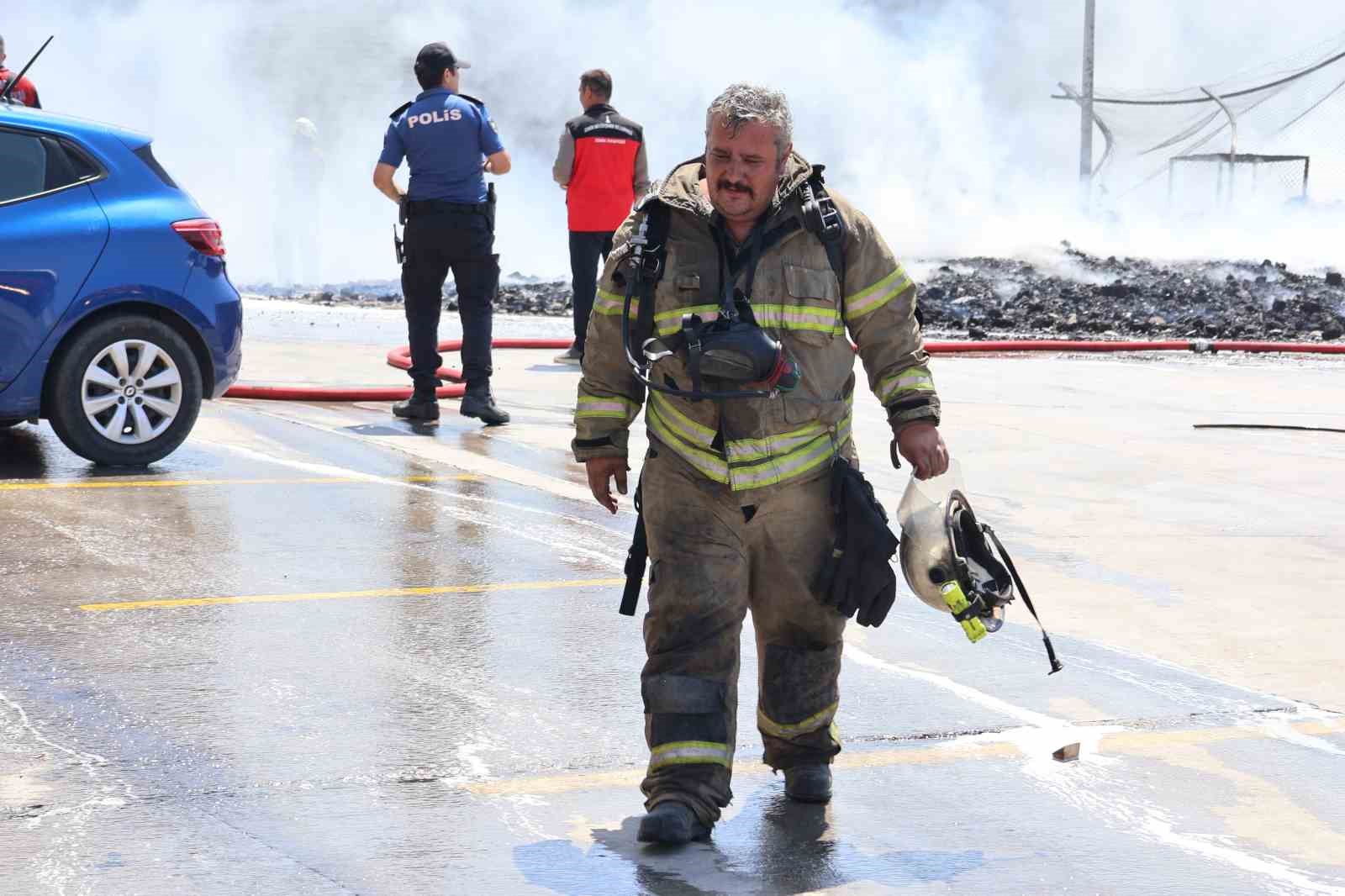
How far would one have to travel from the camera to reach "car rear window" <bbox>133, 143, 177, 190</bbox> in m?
8.67

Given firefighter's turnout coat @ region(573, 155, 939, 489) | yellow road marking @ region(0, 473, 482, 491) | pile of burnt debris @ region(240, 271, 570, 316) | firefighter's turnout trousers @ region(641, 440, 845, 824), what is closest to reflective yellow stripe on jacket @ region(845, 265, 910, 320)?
firefighter's turnout coat @ region(573, 155, 939, 489)

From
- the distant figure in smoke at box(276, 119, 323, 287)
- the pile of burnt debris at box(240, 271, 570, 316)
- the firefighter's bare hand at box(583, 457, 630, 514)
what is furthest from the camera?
the distant figure in smoke at box(276, 119, 323, 287)

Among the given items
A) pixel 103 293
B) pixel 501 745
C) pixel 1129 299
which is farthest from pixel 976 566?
pixel 1129 299

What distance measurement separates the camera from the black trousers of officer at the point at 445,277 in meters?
10.1

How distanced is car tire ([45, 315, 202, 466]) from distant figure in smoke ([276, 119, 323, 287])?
21.3m

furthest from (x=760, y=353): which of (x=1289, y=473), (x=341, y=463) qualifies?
(x=1289, y=473)

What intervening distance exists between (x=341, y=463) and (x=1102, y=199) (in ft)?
94.7

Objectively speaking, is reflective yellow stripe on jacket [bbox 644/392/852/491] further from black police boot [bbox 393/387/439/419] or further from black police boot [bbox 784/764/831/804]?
black police boot [bbox 393/387/439/419]

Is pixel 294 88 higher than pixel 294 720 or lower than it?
higher

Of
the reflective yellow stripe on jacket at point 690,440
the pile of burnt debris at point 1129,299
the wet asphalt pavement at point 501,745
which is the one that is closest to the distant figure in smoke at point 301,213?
the pile of burnt debris at point 1129,299

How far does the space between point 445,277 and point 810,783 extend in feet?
20.7

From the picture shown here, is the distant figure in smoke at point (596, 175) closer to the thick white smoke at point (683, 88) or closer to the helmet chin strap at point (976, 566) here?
the helmet chin strap at point (976, 566)

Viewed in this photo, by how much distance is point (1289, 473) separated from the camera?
30.8ft

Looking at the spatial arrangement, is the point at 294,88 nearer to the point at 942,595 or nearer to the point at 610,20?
the point at 610,20
